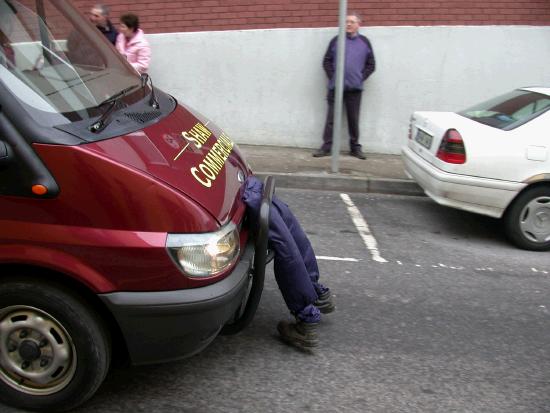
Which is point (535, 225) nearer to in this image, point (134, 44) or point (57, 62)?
point (57, 62)

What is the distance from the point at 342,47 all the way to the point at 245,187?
12.9 feet

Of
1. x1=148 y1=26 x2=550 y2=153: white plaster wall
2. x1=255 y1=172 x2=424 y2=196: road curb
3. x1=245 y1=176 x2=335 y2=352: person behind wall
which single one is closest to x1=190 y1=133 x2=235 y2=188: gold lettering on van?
x1=245 y1=176 x2=335 y2=352: person behind wall

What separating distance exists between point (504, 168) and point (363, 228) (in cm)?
142

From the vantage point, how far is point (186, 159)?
2.76 m

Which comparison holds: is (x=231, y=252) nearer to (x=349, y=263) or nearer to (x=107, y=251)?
(x=107, y=251)

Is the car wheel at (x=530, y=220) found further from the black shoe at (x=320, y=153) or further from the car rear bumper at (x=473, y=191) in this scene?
the black shoe at (x=320, y=153)

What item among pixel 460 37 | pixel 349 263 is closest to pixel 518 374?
pixel 349 263

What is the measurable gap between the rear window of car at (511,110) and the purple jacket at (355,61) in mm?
2131

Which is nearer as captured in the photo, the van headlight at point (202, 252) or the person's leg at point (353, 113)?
the van headlight at point (202, 252)

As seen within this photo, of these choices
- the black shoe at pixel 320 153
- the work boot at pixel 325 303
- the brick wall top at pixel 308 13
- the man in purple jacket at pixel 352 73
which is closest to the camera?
the work boot at pixel 325 303

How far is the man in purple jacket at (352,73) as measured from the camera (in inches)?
295

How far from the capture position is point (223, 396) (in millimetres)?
2850

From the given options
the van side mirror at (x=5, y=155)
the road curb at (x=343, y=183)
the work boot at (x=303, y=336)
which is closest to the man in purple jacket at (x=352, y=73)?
the road curb at (x=343, y=183)

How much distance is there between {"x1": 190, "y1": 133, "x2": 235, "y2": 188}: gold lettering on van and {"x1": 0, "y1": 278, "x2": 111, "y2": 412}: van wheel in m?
0.80
